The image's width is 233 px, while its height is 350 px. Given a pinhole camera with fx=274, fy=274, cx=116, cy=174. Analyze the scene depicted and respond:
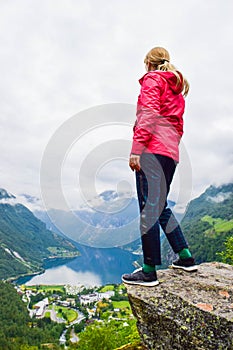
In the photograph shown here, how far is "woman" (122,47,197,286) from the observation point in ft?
11.6

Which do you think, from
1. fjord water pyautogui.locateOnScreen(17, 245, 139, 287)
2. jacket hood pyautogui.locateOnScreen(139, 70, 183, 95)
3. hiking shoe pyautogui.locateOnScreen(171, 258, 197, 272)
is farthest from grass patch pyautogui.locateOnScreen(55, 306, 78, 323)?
jacket hood pyautogui.locateOnScreen(139, 70, 183, 95)

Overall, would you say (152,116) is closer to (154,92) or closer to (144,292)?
(154,92)

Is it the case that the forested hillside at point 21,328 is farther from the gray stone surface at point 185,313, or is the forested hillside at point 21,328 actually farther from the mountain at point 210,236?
the gray stone surface at point 185,313

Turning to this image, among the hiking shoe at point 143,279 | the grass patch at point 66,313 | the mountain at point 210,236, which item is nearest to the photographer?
the hiking shoe at point 143,279

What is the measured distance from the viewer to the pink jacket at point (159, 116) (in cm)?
351

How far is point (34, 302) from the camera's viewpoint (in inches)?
3590

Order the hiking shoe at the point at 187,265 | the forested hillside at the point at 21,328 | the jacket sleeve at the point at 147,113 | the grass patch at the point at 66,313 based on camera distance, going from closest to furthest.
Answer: the jacket sleeve at the point at 147,113 → the hiking shoe at the point at 187,265 → the forested hillside at the point at 21,328 → the grass patch at the point at 66,313

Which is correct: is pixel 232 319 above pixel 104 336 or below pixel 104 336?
above

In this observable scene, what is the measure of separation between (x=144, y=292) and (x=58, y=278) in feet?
417

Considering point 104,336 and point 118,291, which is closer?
point 104,336

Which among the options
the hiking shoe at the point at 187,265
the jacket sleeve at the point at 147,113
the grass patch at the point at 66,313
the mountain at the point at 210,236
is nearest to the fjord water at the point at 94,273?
the grass patch at the point at 66,313

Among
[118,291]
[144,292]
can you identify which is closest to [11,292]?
[118,291]

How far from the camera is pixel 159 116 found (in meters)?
3.65

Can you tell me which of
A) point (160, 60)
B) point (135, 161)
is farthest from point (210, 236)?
point (135, 161)
